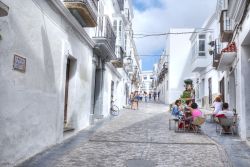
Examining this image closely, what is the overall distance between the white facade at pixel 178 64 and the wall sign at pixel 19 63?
27608 mm

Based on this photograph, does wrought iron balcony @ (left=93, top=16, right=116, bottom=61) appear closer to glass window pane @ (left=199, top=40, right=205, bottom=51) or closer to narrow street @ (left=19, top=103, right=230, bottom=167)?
narrow street @ (left=19, top=103, right=230, bottom=167)

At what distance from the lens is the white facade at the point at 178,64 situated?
3253 centimetres

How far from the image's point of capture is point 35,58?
6.30 metres

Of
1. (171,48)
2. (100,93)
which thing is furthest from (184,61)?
(100,93)

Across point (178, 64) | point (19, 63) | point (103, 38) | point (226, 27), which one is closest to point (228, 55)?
point (226, 27)

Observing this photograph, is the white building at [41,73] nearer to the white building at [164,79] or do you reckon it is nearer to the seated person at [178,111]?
the seated person at [178,111]

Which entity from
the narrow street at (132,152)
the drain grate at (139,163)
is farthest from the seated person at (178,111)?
the drain grate at (139,163)

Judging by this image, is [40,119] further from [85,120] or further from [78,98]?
[85,120]

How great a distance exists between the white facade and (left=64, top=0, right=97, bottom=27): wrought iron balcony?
23637 millimetres

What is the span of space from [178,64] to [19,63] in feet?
93.6

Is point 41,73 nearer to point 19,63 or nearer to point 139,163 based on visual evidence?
point 19,63

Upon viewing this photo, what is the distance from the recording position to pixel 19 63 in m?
5.48

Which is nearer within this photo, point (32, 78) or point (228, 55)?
point (32, 78)

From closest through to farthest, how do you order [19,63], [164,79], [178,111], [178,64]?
[19,63] < [178,111] < [178,64] < [164,79]
